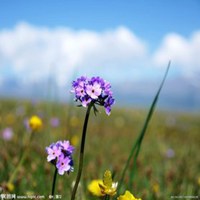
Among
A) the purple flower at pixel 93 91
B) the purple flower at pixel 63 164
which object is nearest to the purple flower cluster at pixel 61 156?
the purple flower at pixel 63 164

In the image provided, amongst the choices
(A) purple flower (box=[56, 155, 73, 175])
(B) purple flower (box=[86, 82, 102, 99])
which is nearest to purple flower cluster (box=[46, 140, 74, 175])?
(A) purple flower (box=[56, 155, 73, 175])

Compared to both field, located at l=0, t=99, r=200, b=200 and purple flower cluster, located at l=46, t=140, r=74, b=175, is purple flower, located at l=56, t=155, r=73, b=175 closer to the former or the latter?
purple flower cluster, located at l=46, t=140, r=74, b=175

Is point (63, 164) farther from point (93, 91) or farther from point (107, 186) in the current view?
point (93, 91)

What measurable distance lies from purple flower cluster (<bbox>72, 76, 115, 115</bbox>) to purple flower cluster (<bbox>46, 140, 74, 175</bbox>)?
26 centimetres

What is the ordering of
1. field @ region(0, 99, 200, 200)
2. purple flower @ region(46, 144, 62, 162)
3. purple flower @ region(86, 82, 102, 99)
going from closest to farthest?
purple flower @ region(86, 82, 102, 99) < purple flower @ region(46, 144, 62, 162) < field @ region(0, 99, 200, 200)

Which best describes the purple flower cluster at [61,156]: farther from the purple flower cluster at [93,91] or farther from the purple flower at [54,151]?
the purple flower cluster at [93,91]

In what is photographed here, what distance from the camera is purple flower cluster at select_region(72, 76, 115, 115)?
1.71 metres

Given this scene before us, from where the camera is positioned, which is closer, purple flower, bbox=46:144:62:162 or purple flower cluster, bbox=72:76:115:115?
purple flower cluster, bbox=72:76:115:115

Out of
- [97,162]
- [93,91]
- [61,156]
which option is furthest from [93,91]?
[97,162]

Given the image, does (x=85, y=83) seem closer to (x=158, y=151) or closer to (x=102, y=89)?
(x=102, y=89)

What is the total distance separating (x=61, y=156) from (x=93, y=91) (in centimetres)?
36

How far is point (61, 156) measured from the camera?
181 centimetres

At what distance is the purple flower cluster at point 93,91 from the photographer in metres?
1.71

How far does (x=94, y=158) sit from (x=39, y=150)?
0.90m
